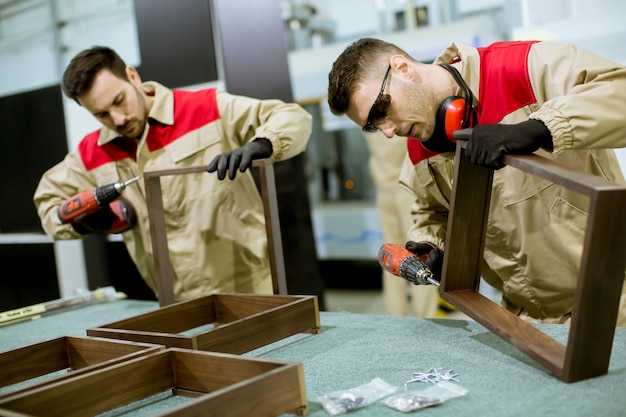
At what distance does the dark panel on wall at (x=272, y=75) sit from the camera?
2861 mm

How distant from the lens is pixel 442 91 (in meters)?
1.71

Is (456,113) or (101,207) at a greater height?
(456,113)

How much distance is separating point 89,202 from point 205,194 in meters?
0.42

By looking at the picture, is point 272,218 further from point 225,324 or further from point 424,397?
point 424,397

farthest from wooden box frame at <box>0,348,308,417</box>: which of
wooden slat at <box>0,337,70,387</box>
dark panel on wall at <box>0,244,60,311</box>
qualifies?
dark panel on wall at <box>0,244,60,311</box>

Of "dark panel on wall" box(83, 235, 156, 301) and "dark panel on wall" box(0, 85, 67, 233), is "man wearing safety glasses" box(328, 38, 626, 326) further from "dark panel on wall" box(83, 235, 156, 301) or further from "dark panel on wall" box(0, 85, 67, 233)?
"dark panel on wall" box(0, 85, 67, 233)

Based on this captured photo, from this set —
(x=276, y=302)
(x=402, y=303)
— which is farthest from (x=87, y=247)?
(x=276, y=302)

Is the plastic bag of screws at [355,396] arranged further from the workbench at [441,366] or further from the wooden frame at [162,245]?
the wooden frame at [162,245]

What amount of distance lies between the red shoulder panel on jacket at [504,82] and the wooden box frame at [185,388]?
2.81ft

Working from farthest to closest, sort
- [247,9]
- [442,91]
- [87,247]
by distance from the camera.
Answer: [87,247]
[247,9]
[442,91]

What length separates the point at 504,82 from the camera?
1.64 meters

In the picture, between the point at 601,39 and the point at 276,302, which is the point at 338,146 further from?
the point at 276,302

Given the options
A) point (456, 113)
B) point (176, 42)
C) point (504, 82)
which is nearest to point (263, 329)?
point (456, 113)

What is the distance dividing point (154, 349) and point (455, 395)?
0.68m
